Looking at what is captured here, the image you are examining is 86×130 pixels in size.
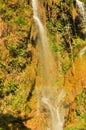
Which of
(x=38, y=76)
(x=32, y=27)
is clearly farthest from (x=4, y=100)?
(x=32, y=27)

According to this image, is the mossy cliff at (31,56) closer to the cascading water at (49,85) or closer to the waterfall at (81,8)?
the waterfall at (81,8)

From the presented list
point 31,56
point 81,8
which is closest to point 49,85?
point 31,56

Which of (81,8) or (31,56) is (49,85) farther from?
(81,8)

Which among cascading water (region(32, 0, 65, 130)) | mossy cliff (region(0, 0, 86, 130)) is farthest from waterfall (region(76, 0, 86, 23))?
cascading water (region(32, 0, 65, 130))

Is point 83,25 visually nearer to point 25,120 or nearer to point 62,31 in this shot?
point 62,31

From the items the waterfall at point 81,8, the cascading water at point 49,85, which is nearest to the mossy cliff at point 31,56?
the waterfall at point 81,8

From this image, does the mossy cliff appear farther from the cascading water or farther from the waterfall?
the cascading water
